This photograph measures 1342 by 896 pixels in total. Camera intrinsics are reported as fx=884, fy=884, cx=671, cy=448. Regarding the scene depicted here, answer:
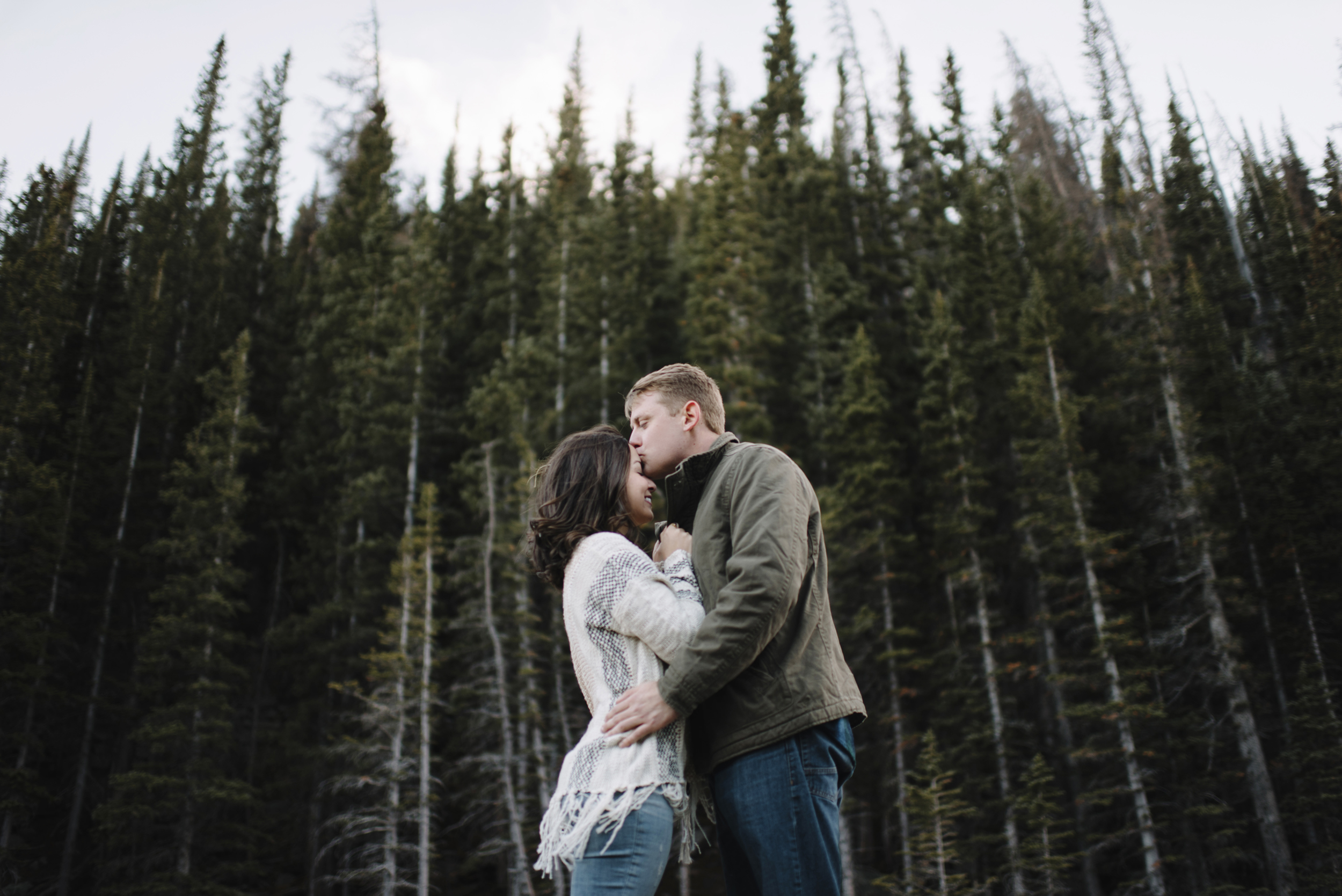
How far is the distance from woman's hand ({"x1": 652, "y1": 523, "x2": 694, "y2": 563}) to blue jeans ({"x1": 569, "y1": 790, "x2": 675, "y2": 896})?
920 mm

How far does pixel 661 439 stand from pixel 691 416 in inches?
5.2

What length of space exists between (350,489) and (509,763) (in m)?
9.69

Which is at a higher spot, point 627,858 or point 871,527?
point 871,527

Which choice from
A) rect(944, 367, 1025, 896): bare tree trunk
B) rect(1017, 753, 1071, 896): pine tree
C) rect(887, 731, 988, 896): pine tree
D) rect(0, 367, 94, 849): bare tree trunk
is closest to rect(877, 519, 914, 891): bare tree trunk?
rect(887, 731, 988, 896): pine tree

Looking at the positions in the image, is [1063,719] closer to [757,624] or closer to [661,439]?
[661,439]

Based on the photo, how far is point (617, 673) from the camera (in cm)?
263

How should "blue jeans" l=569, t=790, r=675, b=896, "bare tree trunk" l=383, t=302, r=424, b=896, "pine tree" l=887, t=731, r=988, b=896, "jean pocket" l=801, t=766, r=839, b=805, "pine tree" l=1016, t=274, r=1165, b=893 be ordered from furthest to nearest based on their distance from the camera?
"pine tree" l=1016, t=274, r=1165, b=893 < "bare tree trunk" l=383, t=302, r=424, b=896 < "pine tree" l=887, t=731, r=988, b=896 < "jean pocket" l=801, t=766, r=839, b=805 < "blue jeans" l=569, t=790, r=675, b=896

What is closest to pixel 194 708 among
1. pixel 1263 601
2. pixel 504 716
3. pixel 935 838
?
pixel 504 716

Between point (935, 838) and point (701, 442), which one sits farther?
point (935, 838)

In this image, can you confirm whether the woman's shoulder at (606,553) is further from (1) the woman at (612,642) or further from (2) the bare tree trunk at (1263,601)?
(2) the bare tree trunk at (1263,601)

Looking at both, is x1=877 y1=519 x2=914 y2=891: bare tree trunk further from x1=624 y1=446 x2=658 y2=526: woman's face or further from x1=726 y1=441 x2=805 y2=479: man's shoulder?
x1=726 y1=441 x2=805 y2=479: man's shoulder

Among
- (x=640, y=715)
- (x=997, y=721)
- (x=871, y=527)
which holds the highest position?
(x=871, y=527)

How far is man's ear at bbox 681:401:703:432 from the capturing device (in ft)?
10.0

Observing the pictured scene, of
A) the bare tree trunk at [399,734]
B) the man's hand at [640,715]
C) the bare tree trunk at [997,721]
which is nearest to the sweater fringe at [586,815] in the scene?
the man's hand at [640,715]
